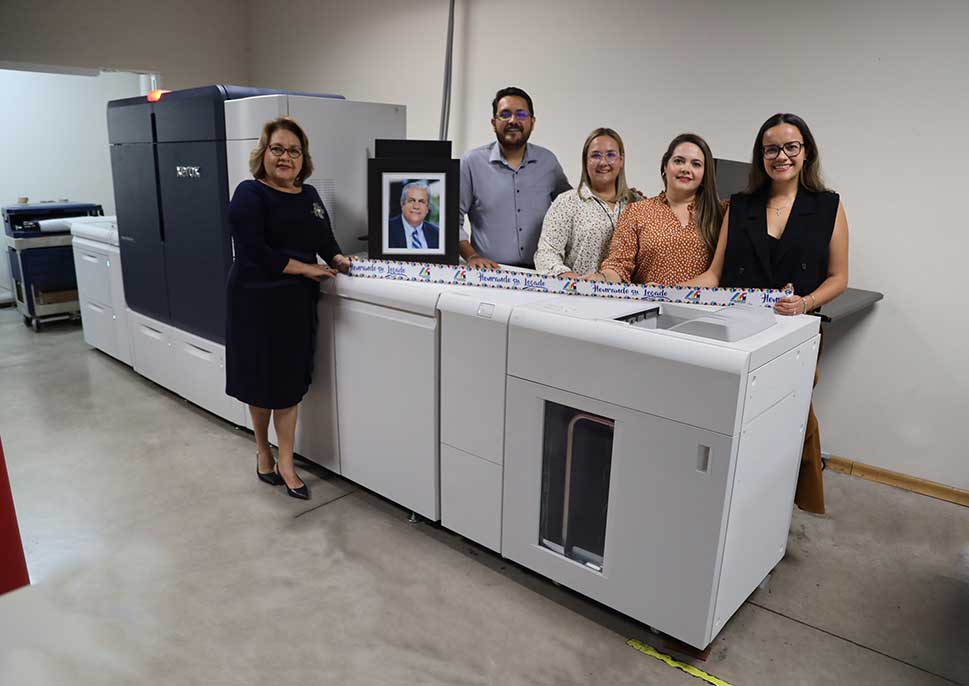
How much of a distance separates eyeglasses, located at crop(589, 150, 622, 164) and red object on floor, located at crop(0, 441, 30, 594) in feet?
6.72

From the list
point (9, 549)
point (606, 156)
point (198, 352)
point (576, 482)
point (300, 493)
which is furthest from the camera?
point (198, 352)

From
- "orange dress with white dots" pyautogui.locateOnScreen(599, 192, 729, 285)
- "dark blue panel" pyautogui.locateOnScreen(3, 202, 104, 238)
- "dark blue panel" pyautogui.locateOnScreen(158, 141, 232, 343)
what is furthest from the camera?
"dark blue panel" pyautogui.locateOnScreen(3, 202, 104, 238)

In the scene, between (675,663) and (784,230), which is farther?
(784,230)

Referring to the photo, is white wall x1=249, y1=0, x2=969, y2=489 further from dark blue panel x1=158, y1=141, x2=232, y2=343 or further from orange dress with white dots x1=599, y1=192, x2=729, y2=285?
dark blue panel x1=158, y1=141, x2=232, y2=343

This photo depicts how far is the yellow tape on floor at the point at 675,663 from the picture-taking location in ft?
6.11

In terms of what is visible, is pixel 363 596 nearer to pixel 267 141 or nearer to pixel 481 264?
pixel 481 264

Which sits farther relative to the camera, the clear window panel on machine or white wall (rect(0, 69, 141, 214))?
white wall (rect(0, 69, 141, 214))

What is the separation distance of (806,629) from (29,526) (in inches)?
107

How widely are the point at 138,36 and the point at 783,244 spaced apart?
17.5 ft

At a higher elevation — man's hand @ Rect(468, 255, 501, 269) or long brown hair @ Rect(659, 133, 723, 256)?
long brown hair @ Rect(659, 133, 723, 256)

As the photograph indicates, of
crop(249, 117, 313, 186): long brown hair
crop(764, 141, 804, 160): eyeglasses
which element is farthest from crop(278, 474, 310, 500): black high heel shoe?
crop(764, 141, 804, 160): eyeglasses

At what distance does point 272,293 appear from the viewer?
255 cm

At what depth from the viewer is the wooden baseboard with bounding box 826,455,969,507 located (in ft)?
9.65

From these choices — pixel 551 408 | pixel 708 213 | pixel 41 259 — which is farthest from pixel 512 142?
pixel 41 259
